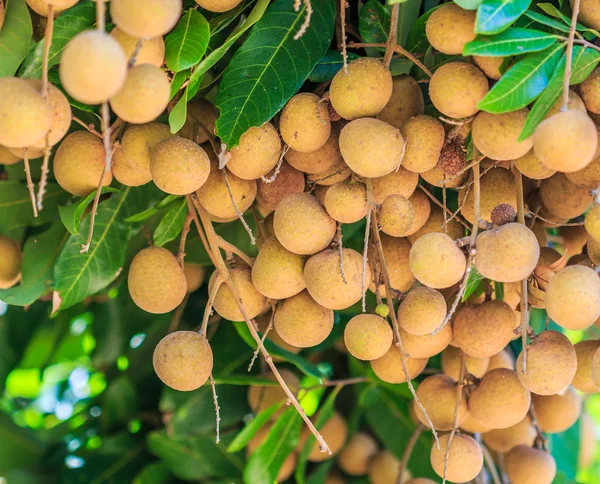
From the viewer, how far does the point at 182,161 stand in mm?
778

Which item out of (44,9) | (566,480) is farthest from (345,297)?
(566,480)

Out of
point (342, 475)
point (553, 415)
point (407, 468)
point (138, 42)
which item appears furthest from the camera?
point (342, 475)

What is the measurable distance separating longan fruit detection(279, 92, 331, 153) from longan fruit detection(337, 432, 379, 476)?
2.89ft

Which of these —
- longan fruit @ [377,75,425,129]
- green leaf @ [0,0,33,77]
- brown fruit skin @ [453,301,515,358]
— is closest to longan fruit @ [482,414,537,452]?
brown fruit skin @ [453,301,515,358]

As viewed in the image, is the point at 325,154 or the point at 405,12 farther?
the point at 405,12

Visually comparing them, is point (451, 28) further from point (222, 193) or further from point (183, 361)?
point (183, 361)

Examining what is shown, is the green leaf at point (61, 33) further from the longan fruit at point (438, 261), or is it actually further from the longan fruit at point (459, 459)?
the longan fruit at point (459, 459)

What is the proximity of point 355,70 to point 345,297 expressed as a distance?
25 cm

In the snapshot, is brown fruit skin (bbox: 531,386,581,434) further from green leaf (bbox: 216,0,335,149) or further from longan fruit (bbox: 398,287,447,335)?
green leaf (bbox: 216,0,335,149)

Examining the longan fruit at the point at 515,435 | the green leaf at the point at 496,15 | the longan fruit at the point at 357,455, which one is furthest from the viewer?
the longan fruit at the point at 357,455

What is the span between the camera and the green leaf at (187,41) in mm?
749

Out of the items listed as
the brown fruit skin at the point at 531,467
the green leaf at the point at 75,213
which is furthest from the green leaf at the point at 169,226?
the brown fruit skin at the point at 531,467

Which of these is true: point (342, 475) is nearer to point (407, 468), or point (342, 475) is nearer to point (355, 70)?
point (407, 468)

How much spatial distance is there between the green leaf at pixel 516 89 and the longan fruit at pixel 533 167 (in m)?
0.09
